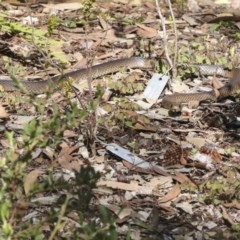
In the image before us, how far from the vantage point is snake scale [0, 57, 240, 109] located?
6387mm

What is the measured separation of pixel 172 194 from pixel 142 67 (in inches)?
103

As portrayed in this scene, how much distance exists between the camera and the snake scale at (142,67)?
639 cm

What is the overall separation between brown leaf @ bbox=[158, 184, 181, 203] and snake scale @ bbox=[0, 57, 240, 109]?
4.92 feet

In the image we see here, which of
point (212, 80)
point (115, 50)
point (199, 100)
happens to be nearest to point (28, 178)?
point (199, 100)

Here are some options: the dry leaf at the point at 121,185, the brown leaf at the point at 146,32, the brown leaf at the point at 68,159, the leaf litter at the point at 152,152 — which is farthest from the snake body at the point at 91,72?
the dry leaf at the point at 121,185

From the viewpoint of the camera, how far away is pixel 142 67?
282 inches

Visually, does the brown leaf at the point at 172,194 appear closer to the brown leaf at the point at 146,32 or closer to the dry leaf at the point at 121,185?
the dry leaf at the point at 121,185

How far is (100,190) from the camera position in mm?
4738

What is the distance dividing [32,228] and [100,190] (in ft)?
6.08

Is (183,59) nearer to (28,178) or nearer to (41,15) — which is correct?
(41,15)

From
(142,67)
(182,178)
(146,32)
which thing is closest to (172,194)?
(182,178)

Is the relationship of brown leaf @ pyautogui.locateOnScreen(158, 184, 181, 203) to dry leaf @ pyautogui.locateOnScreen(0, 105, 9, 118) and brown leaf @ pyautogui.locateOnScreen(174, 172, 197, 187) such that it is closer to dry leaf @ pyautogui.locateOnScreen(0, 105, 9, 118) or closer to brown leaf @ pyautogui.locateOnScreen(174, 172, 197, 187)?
brown leaf @ pyautogui.locateOnScreen(174, 172, 197, 187)

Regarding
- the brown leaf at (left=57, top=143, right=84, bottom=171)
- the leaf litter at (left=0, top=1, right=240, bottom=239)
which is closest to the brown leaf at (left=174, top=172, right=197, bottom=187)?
the leaf litter at (left=0, top=1, right=240, bottom=239)

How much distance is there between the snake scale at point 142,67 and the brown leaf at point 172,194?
4.92 ft
